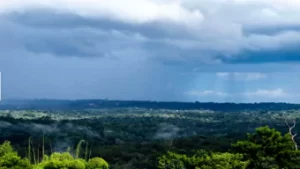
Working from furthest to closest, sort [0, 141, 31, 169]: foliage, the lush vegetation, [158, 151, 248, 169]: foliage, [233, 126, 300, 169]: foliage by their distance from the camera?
[233, 126, 300, 169]: foliage, the lush vegetation, [0, 141, 31, 169]: foliage, [158, 151, 248, 169]: foliage

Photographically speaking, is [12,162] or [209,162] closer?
[209,162]

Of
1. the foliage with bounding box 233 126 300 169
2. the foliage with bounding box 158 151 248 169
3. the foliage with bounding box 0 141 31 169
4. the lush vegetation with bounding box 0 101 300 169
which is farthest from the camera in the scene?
the foliage with bounding box 233 126 300 169

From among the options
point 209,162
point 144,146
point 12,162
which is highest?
point 209,162

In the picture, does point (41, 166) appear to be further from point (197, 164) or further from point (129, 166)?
point (129, 166)

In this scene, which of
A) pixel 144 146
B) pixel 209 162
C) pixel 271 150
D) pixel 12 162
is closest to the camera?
pixel 209 162

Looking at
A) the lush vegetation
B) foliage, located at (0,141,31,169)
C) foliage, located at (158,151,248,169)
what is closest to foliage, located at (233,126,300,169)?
the lush vegetation

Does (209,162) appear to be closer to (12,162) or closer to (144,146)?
(12,162)

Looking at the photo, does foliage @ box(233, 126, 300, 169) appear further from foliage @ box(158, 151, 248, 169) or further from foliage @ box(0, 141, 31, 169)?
foliage @ box(0, 141, 31, 169)

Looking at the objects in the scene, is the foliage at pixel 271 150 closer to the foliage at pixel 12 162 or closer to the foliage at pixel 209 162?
the foliage at pixel 209 162

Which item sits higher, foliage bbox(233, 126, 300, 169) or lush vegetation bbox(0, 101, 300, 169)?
foliage bbox(233, 126, 300, 169)

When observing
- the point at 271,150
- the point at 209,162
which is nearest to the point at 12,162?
the point at 209,162

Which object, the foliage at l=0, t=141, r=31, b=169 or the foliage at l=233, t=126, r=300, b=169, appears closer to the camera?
the foliage at l=0, t=141, r=31, b=169
